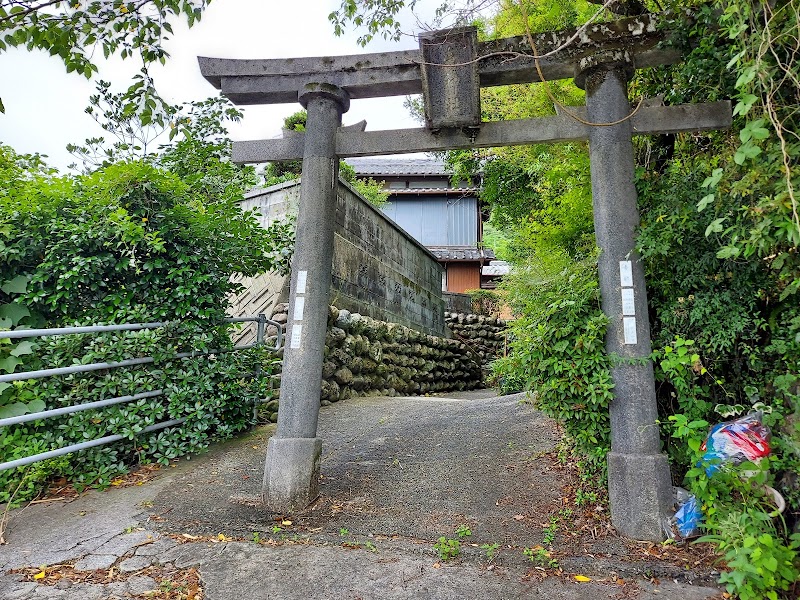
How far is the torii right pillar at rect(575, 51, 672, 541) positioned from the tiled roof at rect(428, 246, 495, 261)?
45.6 ft

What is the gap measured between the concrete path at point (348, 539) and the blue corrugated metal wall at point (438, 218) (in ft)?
46.2

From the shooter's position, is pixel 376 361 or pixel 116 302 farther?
pixel 376 361

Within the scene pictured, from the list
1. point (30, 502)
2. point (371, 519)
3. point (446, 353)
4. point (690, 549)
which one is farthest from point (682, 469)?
point (446, 353)

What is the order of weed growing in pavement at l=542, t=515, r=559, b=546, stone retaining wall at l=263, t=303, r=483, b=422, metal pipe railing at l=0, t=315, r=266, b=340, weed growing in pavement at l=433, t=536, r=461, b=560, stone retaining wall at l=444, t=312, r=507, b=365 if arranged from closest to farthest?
weed growing in pavement at l=433, t=536, r=461, b=560, weed growing in pavement at l=542, t=515, r=559, b=546, metal pipe railing at l=0, t=315, r=266, b=340, stone retaining wall at l=263, t=303, r=483, b=422, stone retaining wall at l=444, t=312, r=507, b=365

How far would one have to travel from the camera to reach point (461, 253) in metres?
18.0

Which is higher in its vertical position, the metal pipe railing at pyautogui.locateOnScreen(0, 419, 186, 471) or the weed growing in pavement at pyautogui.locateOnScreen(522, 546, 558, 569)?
the metal pipe railing at pyautogui.locateOnScreen(0, 419, 186, 471)

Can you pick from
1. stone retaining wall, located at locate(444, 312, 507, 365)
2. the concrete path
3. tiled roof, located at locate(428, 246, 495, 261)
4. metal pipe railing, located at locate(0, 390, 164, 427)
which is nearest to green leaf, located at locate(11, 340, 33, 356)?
metal pipe railing, located at locate(0, 390, 164, 427)

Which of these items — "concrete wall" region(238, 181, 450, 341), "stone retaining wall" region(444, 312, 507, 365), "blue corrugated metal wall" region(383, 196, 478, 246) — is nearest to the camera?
"concrete wall" region(238, 181, 450, 341)

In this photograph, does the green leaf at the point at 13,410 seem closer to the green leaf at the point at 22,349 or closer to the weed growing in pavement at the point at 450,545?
the green leaf at the point at 22,349

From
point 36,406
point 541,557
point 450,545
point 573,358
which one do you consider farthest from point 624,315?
point 36,406

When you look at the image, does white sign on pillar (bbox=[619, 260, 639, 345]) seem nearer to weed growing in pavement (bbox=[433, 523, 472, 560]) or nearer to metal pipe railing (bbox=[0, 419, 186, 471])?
weed growing in pavement (bbox=[433, 523, 472, 560])

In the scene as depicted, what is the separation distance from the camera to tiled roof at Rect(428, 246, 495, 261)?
17.8 metres

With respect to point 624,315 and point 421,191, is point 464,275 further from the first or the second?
point 624,315

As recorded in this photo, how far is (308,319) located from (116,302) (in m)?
1.98
